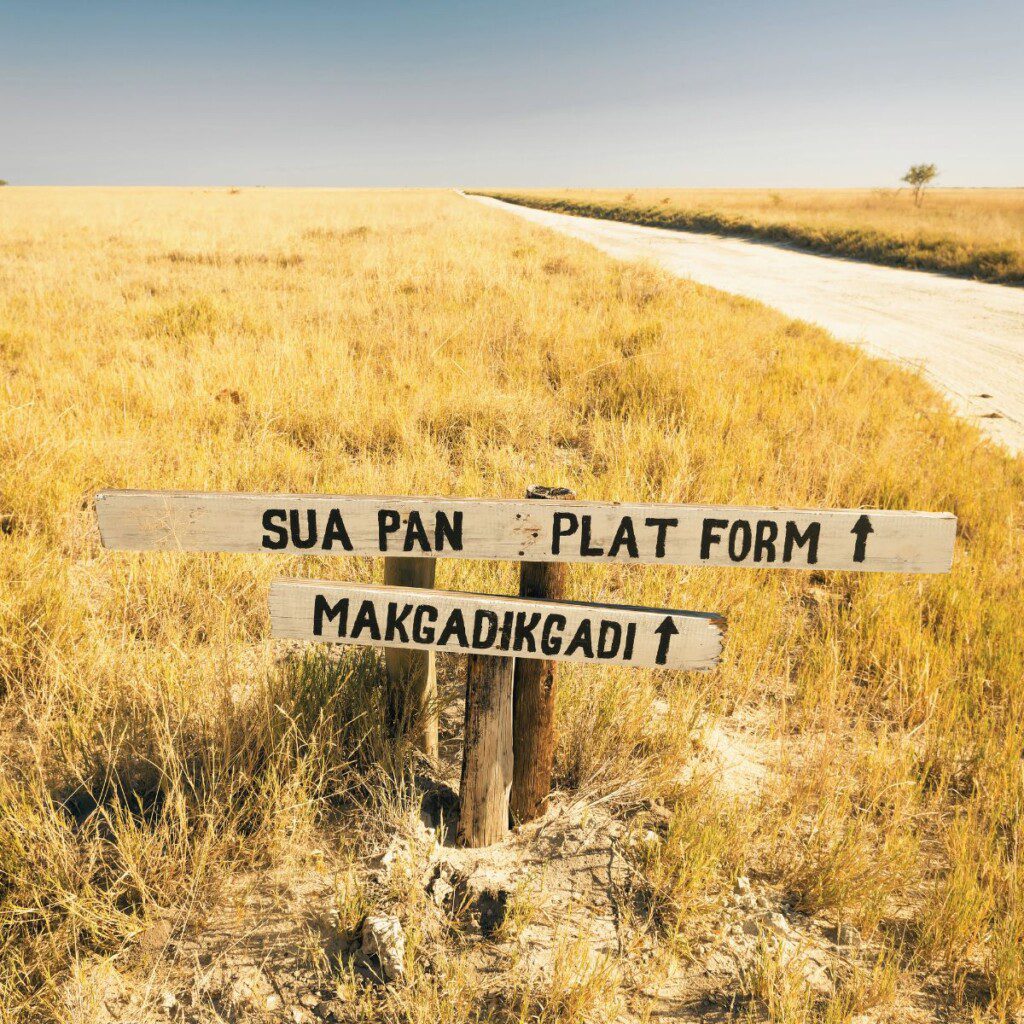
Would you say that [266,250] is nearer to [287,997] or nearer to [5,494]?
[5,494]

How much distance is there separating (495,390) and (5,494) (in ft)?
10.9

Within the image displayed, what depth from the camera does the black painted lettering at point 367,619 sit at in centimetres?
174

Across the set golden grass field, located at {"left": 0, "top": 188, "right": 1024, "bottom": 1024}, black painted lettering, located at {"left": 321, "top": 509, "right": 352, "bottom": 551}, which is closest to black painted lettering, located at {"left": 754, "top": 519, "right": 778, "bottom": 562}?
golden grass field, located at {"left": 0, "top": 188, "right": 1024, "bottom": 1024}

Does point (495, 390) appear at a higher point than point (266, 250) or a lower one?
lower

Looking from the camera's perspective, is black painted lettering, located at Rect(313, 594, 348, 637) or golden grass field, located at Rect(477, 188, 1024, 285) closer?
black painted lettering, located at Rect(313, 594, 348, 637)

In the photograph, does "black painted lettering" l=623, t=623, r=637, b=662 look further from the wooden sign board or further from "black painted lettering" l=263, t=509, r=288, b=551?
"black painted lettering" l=263, t=509, r=288, b=551

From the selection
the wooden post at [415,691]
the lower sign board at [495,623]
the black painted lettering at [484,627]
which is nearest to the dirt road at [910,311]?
the lower sign board at [495,623]

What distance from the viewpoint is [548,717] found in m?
2.05

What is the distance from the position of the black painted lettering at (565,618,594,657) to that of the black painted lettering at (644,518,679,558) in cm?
25

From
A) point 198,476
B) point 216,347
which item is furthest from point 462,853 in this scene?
point 216,347

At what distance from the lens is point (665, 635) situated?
68.2 inches

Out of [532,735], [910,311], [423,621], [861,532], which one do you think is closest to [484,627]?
[423,621]

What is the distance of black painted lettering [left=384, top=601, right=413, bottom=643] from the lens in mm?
1732

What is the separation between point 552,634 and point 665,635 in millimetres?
290
